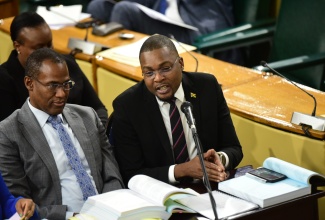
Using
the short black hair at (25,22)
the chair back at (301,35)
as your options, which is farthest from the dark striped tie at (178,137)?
the chair back at (301,35)

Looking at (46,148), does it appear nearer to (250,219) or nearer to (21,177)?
(21,177)

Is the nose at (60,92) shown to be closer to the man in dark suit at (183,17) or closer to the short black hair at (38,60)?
the short black hair at (38,60)

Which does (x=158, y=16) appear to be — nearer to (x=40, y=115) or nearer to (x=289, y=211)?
(x=40, y=115)

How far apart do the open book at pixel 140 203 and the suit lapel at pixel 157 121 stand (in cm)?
45

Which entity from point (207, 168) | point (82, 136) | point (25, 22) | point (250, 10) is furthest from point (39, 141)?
point (250, 10)

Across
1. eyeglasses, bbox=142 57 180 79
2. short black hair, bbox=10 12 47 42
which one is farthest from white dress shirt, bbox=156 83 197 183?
short black hair, bbox=10 12 47 42

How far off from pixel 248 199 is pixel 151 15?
108 inches

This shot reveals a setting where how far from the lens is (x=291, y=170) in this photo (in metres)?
2.71

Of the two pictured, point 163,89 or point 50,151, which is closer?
point 50,151

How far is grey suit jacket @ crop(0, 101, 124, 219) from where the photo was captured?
285 centimetres

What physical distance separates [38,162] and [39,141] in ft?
0.28

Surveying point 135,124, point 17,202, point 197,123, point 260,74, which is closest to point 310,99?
point 260,74

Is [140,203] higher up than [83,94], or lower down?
higher up

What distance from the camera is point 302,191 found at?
2625mm
